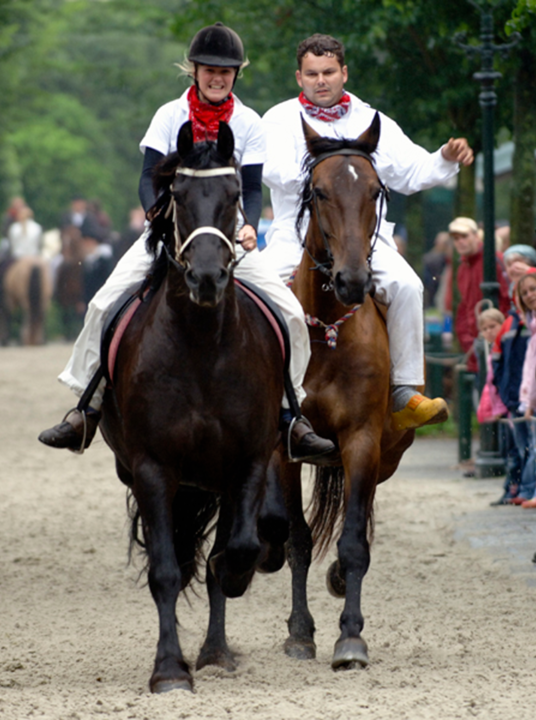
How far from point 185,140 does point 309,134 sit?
1438mm

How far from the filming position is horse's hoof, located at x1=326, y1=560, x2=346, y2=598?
7.45 m

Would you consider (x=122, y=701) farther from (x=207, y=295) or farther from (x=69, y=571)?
(x=69, y=571)

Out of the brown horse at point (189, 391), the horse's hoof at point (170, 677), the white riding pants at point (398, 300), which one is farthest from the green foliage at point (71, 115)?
the horse's hoof at point (170, 677)

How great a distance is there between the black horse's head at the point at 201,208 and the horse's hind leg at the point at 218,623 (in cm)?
153

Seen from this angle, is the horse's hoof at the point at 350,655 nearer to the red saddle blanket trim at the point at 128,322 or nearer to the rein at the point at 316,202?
the red saddle blanket trim at the point at 128,322

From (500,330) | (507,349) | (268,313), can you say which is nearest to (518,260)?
(500,330)

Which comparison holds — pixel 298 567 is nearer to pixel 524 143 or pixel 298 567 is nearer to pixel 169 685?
pixel 169 685

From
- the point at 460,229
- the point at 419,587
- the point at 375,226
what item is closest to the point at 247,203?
the point at 375,226

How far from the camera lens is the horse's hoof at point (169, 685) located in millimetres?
5879

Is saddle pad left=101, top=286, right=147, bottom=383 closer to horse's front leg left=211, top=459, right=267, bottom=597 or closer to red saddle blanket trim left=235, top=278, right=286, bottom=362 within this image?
red saddle blanket trim left=235, top=278, right=286, bottom=362

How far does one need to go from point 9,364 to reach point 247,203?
66.4 ft

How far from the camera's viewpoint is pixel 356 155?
6.97 m

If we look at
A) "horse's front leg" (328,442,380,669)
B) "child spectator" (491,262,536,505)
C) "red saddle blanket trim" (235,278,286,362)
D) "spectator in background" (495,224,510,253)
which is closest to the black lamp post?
"child spectator" (491,262,536,505)

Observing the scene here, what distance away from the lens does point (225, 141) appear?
19.4 ft
